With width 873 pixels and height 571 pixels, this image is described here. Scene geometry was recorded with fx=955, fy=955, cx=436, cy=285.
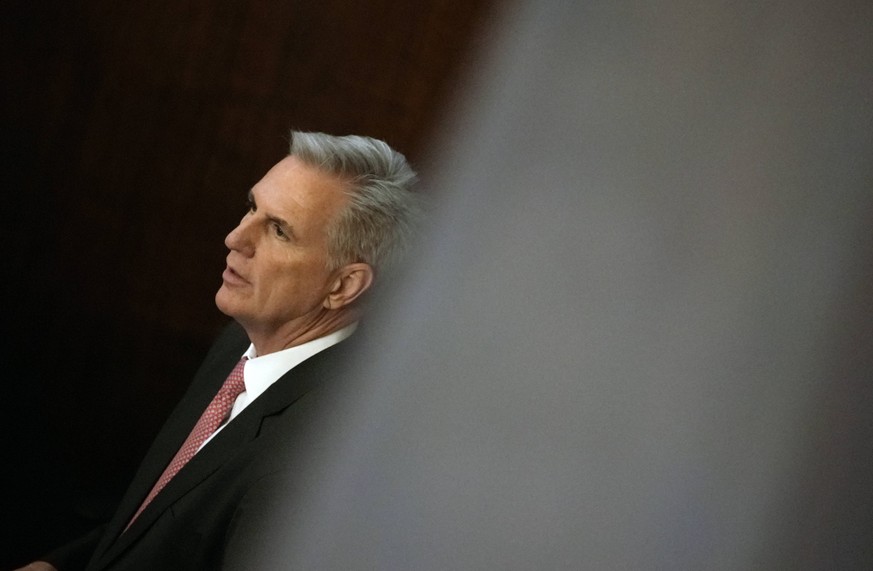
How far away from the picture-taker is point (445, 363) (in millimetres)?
393

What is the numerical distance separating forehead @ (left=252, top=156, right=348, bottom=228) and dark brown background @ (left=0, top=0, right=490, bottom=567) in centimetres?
40

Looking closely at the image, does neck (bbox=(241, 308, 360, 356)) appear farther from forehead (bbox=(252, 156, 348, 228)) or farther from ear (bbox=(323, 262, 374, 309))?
forehead (bbox=(252, 156, 348, 228))

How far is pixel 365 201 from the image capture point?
114 cm

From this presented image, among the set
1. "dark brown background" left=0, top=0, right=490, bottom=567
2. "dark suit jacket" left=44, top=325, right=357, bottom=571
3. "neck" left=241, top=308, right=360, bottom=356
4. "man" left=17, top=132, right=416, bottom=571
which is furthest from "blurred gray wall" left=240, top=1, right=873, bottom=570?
"dark brown background" left=0, top=0, right=490, bottom=567

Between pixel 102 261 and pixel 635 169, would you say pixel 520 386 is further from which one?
pixel 102 261

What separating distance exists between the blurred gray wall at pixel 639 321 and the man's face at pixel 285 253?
0.75 meters

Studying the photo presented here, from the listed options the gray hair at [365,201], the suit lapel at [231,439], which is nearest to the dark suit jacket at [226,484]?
the suit lapel at [231,439]

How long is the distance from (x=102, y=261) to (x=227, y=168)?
0.96 feet

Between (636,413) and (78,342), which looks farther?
(78,342)

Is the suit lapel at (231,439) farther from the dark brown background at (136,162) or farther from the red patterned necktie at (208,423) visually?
the dark brown background at (136,162)

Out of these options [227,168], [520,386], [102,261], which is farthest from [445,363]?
[102,261]

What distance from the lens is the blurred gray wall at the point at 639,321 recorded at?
0.34 m

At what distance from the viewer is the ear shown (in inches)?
45.6

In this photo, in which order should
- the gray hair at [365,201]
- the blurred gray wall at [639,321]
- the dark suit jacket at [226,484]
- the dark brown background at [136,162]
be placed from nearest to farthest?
the blurred gray wall at [639,321] < the dark suit jacket at [226,484] < the gray hair at [365,201] < the dark brown background at [136,162]
